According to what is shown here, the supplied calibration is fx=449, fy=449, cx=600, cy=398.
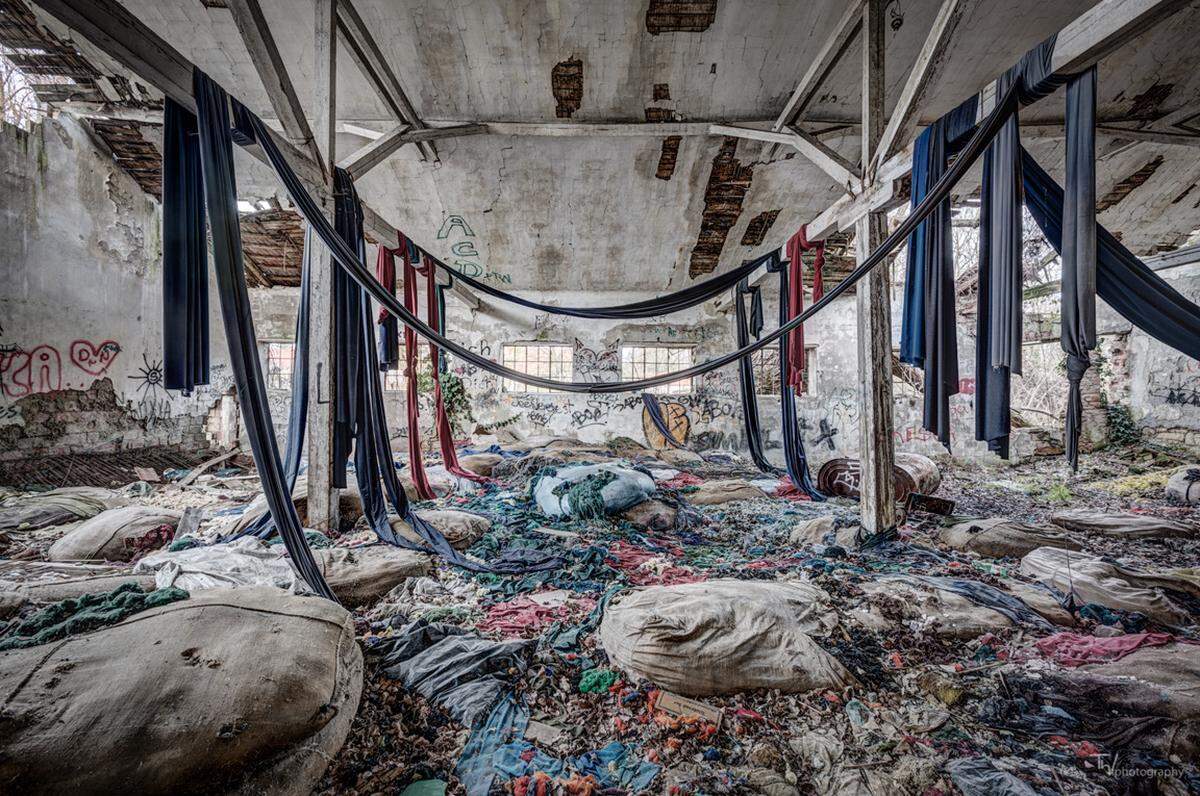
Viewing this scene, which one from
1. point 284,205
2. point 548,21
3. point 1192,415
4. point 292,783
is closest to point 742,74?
point 548,21

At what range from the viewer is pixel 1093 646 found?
1.66 meters

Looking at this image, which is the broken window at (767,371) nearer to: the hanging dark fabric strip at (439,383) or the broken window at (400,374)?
the hanging dark fabric strip at (439,383)

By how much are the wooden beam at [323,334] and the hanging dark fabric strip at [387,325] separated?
0.60 meters

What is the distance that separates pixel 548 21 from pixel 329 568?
396 cm

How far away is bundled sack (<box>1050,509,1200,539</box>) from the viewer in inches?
122

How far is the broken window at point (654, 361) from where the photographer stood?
7.64 meters

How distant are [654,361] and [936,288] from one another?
5.57m

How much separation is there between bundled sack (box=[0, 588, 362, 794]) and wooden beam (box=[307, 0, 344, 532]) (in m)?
1.51

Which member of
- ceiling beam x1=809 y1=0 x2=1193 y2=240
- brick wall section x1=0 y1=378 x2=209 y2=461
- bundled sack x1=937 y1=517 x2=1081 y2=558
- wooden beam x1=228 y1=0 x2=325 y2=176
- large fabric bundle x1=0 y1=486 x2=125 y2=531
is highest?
wooden beam x1=228 y1=0 x2=325 y2=176

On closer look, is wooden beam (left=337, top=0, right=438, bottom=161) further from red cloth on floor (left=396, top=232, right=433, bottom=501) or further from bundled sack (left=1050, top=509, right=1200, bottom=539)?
bundled sack (left=1050, top=509, right=1200, bottom=539)

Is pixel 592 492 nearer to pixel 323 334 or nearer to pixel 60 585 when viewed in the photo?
pixel 323 334

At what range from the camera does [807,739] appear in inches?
51.3

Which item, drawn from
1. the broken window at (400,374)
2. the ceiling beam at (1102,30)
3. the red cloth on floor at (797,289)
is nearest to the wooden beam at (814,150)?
the red cloth on floor at (797,289)

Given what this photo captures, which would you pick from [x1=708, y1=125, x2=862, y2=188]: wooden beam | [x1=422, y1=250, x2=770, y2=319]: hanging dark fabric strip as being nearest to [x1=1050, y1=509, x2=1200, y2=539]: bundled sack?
[x1=708, y1=125, x2=862, y2=188]: wooden beam
